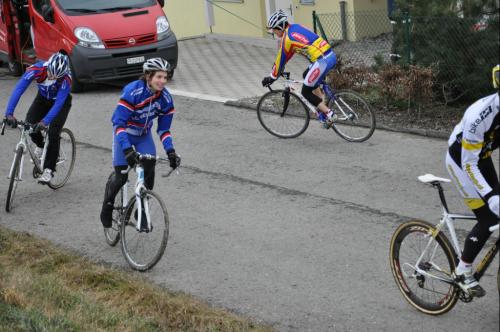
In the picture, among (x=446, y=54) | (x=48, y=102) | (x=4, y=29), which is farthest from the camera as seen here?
(x=4, y=29)

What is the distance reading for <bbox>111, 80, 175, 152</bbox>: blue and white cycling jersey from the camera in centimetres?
830

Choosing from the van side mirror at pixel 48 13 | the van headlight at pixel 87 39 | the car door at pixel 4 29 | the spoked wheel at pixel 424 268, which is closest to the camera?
the spoked wheel at pixel 424 268

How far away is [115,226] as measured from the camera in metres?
9.15

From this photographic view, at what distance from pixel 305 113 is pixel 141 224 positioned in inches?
216

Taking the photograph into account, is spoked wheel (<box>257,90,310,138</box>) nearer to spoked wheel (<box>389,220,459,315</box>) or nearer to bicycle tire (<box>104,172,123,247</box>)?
bicycle tire (<box>104,172,123,247</box>)

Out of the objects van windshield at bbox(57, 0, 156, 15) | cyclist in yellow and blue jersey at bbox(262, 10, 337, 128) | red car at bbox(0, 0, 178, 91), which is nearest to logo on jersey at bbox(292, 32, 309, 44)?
cyclist in yellow and blue jersey at bbox(262, 10, 337, 128)

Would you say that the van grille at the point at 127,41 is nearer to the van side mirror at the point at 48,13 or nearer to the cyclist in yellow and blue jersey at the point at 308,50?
the van side mirror at the point at 48,13

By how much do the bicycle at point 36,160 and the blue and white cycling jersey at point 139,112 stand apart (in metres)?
2.41

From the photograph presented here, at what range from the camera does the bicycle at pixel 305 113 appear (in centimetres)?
1262

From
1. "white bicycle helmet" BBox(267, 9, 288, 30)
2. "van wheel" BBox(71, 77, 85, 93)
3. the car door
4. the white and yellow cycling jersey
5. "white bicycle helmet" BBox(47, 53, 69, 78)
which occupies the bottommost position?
"van wheel" BBox(71, 77, 85, 93)

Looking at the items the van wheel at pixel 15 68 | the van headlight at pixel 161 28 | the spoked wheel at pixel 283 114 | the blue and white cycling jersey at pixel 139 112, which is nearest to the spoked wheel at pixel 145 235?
the blue and white cycling jersey at pixel 139 112

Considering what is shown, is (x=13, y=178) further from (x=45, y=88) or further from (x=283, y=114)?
(x=283, y=114)

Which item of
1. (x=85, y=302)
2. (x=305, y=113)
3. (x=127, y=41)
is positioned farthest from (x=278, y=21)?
(x=85, y=302)

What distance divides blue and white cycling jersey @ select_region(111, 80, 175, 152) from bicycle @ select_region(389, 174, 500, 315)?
2.36m
